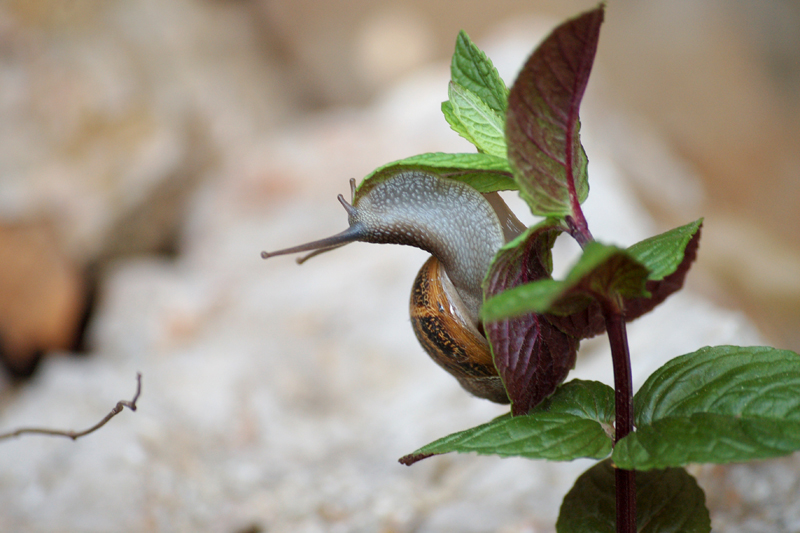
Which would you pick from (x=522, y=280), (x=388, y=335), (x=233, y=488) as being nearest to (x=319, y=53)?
(x=388, y=335)

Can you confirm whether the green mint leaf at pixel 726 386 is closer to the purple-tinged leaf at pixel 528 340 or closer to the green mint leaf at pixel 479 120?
the purple-tinged leaf at pixel 528 340

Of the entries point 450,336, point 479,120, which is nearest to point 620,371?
point 450,336

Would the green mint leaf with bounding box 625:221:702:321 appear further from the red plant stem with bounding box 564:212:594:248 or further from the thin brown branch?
the thin brown branch

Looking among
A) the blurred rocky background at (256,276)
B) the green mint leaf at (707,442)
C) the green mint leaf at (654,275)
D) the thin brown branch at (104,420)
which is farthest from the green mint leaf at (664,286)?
the thin brown branch at (104,420)

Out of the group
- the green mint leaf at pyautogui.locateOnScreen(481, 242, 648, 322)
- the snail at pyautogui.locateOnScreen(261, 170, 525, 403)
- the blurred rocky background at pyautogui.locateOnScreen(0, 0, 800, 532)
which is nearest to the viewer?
the green mint leaf at pyautogui.locateOnScreen(481, 242, 648, 322)

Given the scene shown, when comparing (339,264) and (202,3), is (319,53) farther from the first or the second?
(339,264)

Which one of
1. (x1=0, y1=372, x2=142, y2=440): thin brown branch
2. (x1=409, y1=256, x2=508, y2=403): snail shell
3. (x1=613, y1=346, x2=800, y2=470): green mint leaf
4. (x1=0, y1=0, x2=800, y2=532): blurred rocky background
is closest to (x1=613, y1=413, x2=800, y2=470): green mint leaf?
(x1=613, y1=346, x2=800, y2=470): green mint leaf
